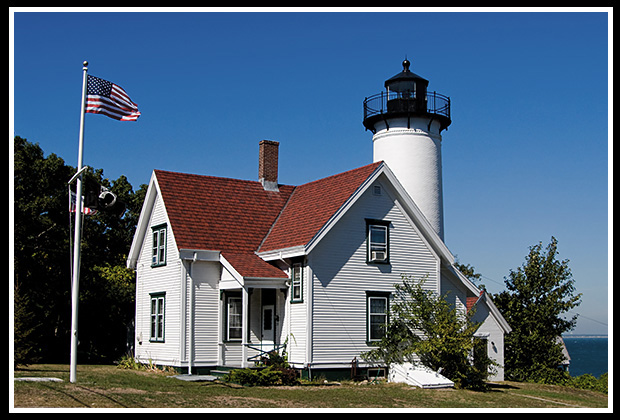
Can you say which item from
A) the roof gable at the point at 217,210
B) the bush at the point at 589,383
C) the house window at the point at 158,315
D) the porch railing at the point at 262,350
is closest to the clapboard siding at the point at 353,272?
the porch railing at the point at 262,350

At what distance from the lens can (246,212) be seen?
1061 inches

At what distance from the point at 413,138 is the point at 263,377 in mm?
13268

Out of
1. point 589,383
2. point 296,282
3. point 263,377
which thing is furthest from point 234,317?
point 589,383

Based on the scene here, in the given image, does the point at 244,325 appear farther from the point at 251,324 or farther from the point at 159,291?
the point at 159,291

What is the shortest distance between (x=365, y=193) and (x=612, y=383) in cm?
950

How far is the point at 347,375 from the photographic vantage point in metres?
23.3

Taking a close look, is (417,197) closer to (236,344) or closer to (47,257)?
(236,344)

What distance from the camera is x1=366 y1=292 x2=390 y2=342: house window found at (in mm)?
24094

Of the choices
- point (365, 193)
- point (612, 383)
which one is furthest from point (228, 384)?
point (612, 383)

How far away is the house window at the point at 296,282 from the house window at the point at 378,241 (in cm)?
229

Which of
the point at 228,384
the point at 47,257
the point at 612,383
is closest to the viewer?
the point at 612,383

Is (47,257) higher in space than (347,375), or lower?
higher

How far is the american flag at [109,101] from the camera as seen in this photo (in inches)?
748

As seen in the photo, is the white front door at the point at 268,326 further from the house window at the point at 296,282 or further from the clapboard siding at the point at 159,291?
the clapboard siding at the point at 159,291
